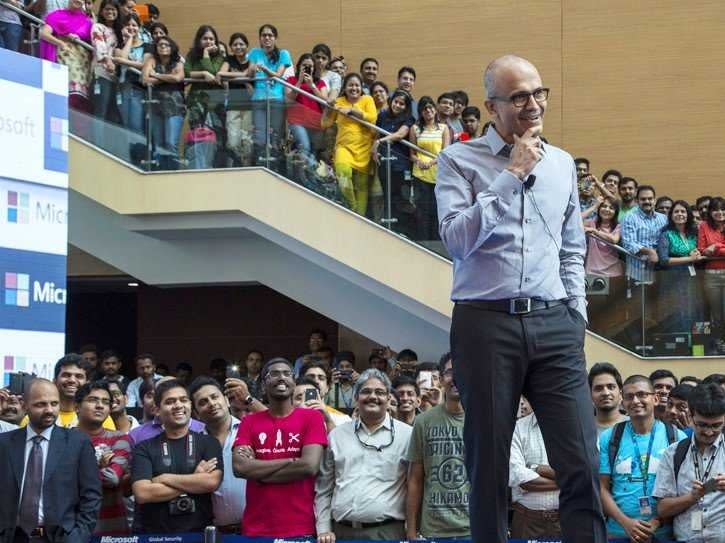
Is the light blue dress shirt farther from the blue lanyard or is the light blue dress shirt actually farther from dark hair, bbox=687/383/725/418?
the blue lanyard

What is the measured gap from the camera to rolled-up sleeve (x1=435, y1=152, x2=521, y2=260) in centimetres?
315

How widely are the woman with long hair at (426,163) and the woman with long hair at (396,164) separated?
0.29ft

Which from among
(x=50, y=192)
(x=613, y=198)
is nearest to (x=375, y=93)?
(x=613, y=198)

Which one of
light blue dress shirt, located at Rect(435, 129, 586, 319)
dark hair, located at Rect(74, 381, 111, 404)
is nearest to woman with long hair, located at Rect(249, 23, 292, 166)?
dark hair, located at Rect(74, 381, 111, 404)

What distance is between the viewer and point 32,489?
6141 millimetres

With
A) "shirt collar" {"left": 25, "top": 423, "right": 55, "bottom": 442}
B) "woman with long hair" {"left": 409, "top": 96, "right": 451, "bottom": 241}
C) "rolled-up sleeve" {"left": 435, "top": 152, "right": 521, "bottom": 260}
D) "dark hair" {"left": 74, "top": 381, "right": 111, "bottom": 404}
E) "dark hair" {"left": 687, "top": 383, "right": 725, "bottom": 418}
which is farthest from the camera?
"woman with long hair" {"left": 409, "top": 96, "right": 451, "bottom": 241}

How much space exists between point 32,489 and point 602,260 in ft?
19.3

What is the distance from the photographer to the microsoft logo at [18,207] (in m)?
7.67

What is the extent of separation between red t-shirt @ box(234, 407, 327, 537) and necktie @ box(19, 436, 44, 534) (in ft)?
3.20

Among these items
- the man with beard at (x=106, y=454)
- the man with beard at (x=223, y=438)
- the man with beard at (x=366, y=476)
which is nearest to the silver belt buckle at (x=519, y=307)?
the man with beard at (x=366, y=476)

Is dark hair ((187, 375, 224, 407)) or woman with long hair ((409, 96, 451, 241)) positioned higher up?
woman with long hair ((409, 96, 451, 241))

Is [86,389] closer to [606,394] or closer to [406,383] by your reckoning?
[406,383]

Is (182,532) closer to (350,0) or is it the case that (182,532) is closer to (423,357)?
(423,357)

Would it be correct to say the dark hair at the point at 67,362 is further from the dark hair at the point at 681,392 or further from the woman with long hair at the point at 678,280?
the woman with long hair at the point at 678,280
